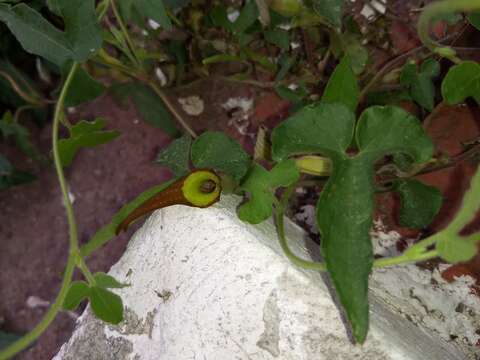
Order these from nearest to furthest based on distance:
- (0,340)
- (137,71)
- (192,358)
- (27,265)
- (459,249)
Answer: (459,249)
(192,358)
(137,71)
(0,340)
(27,265)

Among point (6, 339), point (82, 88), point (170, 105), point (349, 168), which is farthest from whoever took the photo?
point (6, 339)

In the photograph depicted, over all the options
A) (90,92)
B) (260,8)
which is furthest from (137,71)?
(260,8)

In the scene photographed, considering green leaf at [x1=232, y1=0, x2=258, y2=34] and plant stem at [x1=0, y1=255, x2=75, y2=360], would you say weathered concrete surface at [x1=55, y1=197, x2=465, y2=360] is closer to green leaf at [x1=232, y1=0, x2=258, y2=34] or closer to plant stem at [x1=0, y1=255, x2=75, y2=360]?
plant stem at [x1=0, y1=255, x2=75, y2=360]

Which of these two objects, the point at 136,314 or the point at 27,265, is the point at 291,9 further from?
the point at 27,265

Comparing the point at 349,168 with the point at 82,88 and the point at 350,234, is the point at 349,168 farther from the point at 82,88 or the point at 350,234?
the point at 82,88

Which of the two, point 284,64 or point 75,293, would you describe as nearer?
point 75,293

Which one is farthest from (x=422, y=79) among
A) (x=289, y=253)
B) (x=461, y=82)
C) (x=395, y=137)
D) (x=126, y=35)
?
(x=126, y=35)
